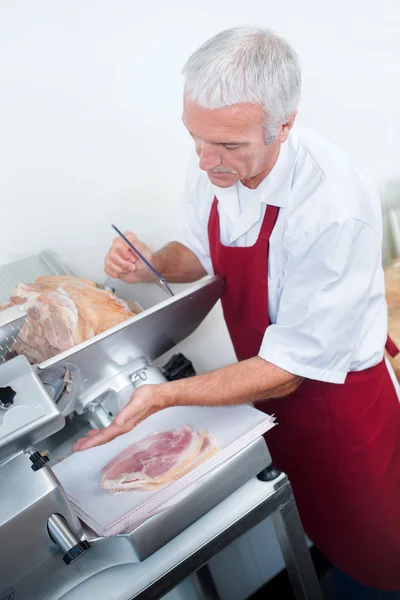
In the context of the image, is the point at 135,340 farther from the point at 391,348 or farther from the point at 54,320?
the point at 391,348

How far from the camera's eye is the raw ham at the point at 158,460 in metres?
1.31

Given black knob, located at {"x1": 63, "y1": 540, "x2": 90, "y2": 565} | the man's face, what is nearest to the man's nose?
the man's face

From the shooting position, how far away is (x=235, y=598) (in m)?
2.38

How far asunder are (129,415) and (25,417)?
0.88ft

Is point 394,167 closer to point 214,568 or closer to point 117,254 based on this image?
point 117,254

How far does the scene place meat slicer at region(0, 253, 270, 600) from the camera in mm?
1101

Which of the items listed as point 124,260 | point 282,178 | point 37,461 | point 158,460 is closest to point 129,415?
point 158,460

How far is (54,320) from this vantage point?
4.80 ft

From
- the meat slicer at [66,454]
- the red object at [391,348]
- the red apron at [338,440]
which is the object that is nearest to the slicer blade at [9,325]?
the meat slicer at [66,454]

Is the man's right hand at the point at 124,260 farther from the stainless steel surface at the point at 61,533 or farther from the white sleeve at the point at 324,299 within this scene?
the stainless steel surface at the point at 61,533

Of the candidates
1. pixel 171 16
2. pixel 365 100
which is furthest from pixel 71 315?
pixel 365 100

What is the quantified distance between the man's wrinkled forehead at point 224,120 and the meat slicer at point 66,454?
1.19ft

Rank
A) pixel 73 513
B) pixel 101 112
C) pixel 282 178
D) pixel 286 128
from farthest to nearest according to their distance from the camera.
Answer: pixel 101 112
pixel 282 178
pixel 286 128
pixel 73 513

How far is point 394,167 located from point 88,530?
2.10m
